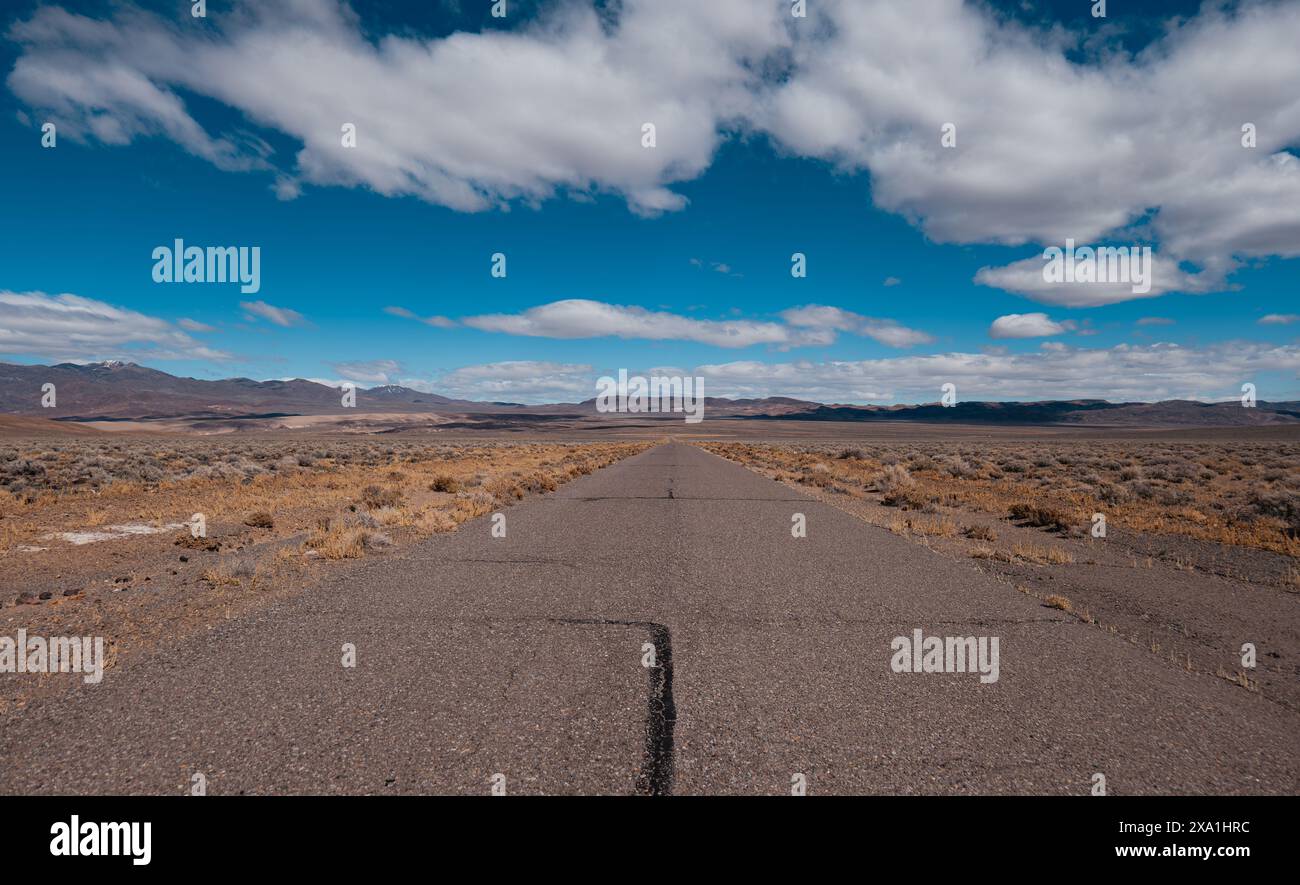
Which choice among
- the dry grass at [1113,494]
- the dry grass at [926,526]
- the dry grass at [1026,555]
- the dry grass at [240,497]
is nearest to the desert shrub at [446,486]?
the dry grass at [240,497]

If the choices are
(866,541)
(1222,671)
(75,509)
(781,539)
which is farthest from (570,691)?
(75,509)

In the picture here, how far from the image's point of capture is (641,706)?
443 cm

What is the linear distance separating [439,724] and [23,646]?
4.80m

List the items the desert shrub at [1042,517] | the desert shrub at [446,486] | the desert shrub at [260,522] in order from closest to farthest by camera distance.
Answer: the desert shrub at [260,522], the desert shrub at [1042,517], the desert shrub at [446,486]

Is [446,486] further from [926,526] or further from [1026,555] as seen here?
[1026,555]

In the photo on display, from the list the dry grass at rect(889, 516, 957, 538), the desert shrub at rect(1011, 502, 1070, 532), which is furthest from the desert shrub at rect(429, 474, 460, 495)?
the desert shrub at rect(1011, 502, 1070, 532)

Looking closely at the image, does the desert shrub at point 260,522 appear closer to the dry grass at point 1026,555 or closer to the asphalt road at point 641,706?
the asphalt road at point 641,706

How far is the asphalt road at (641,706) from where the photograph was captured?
142 inches

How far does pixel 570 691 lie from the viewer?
4703mm

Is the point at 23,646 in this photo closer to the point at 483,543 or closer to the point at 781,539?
the point at 483,543

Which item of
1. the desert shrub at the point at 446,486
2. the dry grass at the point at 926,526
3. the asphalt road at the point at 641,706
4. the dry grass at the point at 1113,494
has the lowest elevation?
the asphalt road at the point at 641,706

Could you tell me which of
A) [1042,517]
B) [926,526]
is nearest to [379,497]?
[926,526]

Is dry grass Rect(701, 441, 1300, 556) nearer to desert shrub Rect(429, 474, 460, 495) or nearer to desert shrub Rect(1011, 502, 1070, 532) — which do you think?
desert shrub Rect(1011, 502, 1070, 532)
